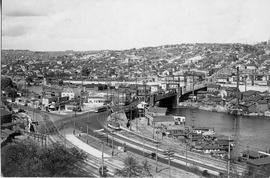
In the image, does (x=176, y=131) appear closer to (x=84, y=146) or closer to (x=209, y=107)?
(x=84, y=146)

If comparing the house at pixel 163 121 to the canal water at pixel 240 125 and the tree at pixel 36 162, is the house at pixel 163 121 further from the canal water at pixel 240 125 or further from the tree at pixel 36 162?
the tree at pixel 36 162

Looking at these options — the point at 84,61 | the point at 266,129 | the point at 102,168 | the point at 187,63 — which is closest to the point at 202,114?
the point at 266,129

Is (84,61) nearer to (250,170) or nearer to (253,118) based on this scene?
(253,118)

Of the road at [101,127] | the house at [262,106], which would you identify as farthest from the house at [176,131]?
the house at [262,106]

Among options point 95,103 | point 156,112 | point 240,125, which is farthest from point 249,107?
point 95,103

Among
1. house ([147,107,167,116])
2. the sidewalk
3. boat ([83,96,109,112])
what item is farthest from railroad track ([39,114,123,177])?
house ([147,107,167,116])
